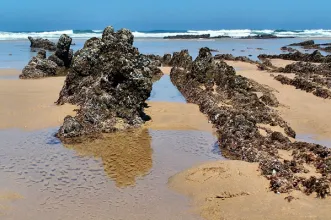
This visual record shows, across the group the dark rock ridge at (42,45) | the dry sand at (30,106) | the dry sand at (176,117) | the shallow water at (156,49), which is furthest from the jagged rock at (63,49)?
the dark rock ridge at (42,45)

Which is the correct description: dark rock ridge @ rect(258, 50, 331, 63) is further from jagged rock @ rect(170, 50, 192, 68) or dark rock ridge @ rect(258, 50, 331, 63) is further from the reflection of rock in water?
the reflection of rock in water

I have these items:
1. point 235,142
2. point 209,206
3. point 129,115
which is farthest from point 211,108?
point 209,206

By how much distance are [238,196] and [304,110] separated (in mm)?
6872

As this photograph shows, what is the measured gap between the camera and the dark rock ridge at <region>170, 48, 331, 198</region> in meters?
6.59

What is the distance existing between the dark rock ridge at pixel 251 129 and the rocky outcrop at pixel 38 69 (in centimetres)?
756

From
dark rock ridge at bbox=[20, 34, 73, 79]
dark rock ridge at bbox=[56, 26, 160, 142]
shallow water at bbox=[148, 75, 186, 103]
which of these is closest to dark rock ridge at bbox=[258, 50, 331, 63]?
shallow water at bbox=[148, 75, 186, 103]

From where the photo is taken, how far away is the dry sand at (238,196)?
18.4 feet

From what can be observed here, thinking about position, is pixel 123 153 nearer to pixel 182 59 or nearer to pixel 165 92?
pixel 165 92

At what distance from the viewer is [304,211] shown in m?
5.60

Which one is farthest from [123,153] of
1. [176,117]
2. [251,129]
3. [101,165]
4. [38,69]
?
[38,69]

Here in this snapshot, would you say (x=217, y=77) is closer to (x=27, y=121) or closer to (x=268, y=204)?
(x=27, y=121)

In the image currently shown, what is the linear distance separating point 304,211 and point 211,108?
655 cm

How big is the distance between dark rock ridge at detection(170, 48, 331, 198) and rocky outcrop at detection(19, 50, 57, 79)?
756 cm

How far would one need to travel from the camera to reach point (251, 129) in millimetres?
8969
